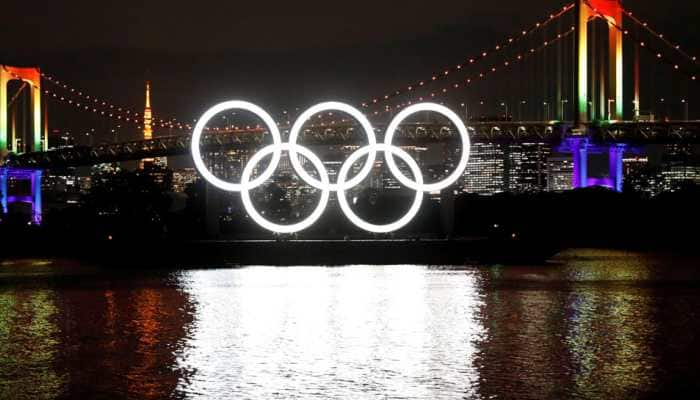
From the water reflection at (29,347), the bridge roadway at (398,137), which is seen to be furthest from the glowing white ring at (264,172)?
the bridge roadway at (398,137)

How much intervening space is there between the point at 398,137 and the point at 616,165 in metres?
10.2

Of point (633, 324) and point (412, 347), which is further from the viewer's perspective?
point (633, 324)

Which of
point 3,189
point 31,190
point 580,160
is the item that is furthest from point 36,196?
point 580,160

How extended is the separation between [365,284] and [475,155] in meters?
73.7

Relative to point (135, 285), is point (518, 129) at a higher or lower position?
higher

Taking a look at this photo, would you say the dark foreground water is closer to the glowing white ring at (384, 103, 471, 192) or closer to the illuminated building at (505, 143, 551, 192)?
the glowing white ring at (384, 103, 471, 192)

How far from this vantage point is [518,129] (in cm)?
5634

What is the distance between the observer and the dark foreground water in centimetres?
1520

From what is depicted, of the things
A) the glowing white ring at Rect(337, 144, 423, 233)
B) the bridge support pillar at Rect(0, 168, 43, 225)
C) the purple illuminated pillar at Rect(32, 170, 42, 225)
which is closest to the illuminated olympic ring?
the glowing white ring at Rect(337, 144, 423, 233)

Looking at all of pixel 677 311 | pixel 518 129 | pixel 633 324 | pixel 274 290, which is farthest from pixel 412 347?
pixel 518 129

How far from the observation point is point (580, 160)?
53.9m

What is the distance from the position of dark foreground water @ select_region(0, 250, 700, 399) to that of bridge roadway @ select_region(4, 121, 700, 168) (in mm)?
21099

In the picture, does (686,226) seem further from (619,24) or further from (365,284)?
(365,284)

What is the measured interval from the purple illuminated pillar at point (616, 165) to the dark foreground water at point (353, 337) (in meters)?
21.6
